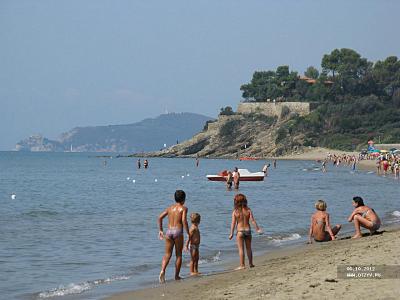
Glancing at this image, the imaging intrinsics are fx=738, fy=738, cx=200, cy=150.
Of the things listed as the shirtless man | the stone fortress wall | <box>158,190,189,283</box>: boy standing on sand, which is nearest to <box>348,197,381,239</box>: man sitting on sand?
the shirtless man

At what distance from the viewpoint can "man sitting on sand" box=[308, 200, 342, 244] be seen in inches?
632

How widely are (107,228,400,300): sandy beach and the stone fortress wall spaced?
117577 millimetres

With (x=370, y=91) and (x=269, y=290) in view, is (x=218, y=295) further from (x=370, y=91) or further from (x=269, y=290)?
(x=370, y=91)

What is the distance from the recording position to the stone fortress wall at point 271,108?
131 meters

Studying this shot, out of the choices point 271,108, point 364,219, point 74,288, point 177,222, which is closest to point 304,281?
point 177,222

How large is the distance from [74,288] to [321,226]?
6131mm

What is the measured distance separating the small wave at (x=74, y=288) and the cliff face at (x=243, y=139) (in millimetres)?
112339

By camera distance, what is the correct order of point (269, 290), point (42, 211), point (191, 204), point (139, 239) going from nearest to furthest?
1. point (269, 290)
2. point (139, 239)
3. point (42, 211)
4. point (191, 204)

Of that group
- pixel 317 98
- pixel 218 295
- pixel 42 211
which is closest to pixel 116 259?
pixel 218 295

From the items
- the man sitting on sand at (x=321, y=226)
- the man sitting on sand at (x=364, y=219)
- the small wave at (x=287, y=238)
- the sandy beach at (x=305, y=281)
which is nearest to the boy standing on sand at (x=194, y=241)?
the sandy beach at (x=305, y=281)

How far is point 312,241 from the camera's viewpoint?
17.1 metres

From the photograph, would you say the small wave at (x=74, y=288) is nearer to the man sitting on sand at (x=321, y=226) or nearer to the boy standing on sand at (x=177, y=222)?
the boy standing on sand at (x=177, y=222)

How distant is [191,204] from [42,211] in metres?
7.03

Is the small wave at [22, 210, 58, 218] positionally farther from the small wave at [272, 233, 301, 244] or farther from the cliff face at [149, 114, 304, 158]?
the cliff face at [149, 114, 304, 158]
